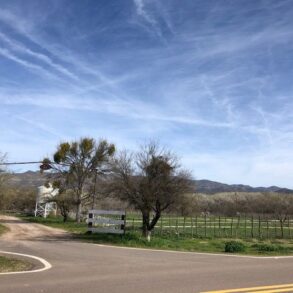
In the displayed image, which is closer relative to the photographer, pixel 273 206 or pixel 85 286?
pixel 85 286

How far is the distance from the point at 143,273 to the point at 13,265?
382 centimetres

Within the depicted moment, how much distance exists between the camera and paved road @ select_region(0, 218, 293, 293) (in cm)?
1061

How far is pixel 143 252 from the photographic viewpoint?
64.9 feet

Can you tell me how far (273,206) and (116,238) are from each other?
75.1 m

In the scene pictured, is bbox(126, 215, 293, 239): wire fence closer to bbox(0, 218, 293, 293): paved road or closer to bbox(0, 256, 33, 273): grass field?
bbox(0, 218, 293, 293): paved road

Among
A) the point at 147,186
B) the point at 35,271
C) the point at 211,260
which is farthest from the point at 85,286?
the point at 147,186

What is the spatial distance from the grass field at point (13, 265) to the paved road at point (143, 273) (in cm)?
81

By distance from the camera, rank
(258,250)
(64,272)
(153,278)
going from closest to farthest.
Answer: (153,278)
(64,272)
(258,250)

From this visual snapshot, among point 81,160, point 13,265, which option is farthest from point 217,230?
point 13,265

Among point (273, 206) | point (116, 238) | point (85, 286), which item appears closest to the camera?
point (85, 286)

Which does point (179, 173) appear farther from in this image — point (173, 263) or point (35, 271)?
point (35, 271)

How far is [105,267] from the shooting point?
14242 millimetres

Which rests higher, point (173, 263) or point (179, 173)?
point (179, 173)

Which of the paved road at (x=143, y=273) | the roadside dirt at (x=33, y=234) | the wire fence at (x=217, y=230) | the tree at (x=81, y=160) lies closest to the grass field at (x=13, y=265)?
the paved road at (x=143, y=273)
